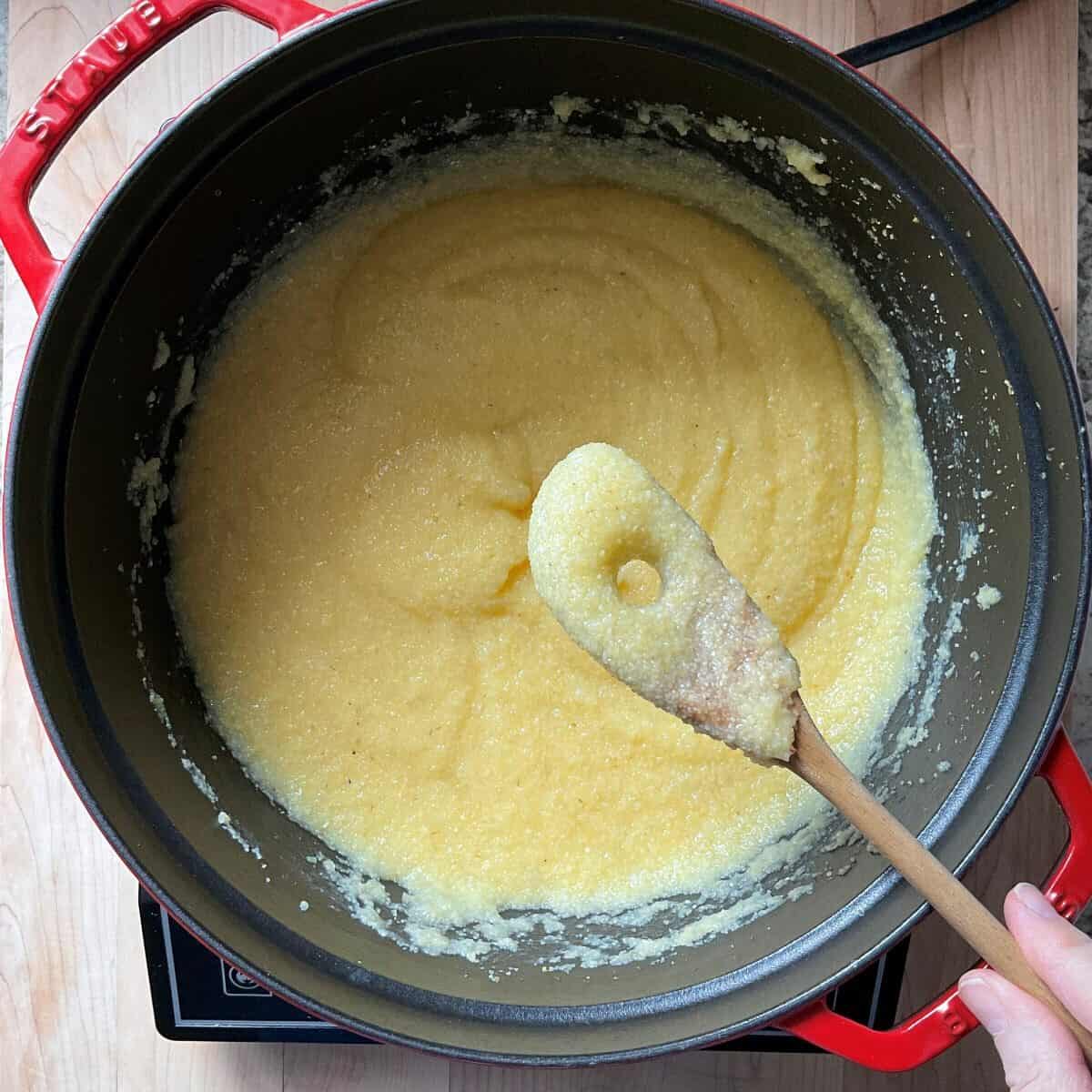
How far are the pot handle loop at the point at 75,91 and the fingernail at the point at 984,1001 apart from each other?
1.11 metres

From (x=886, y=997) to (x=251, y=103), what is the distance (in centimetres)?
115

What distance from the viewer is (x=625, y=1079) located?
4.23 feet

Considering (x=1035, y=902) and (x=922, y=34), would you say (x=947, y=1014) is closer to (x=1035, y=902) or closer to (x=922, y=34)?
(x=1035, y=902)

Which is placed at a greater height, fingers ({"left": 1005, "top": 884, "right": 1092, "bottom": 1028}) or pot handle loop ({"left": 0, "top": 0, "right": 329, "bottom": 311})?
pot handle loop ({"left": 0, "top": 0, "right": 329, "bottom": 311})

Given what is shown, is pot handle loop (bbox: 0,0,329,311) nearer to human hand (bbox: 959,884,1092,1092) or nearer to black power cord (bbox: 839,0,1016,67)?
black power cord (bbox: 839,0,1016,67)

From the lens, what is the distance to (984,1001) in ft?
3.25

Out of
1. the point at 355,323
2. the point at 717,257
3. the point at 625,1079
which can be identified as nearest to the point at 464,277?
the point at 355,323

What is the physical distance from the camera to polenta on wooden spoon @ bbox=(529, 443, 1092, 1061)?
39.8 inches

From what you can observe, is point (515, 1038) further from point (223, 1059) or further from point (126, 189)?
point (126, 189)

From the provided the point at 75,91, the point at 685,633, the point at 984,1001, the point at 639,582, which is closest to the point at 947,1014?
the point at 984,1001

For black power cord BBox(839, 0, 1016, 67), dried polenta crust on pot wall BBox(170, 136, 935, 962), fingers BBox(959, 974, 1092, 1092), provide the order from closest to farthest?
fingers BBox(959, 974, 1092, 1092), black power cord BBox(839, 0, 1016, 67), dried polenta crust on pot wall BBox(170, 136, 935, 962)

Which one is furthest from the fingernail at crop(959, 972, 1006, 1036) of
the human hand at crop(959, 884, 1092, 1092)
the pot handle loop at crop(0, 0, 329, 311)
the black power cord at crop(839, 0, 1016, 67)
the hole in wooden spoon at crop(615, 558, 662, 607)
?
the pot handle loop at crop(0, 0, 329, 311)

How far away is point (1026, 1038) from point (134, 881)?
38.4 inches

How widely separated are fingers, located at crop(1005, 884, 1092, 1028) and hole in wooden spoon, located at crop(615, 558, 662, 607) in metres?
0.49
